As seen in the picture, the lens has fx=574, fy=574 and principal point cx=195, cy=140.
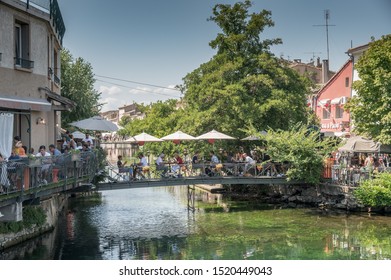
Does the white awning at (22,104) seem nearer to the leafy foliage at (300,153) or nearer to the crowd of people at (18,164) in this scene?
the crowd of people at (18,164)

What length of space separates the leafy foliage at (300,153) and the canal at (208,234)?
1572mm

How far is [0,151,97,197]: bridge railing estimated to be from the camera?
42.5ft

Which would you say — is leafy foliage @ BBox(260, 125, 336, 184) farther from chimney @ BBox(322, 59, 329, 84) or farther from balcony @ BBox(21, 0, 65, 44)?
chimney @ BBox(322, 59, 329, 84)

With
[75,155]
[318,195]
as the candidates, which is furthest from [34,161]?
[318,195]

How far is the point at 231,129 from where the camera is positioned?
28203 mm

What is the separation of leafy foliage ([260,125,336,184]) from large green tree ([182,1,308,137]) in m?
2.62

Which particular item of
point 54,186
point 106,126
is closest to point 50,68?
point 106,126

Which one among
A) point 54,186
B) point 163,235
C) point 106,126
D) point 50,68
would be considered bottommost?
point 163,235

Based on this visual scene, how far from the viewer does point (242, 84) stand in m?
28.7

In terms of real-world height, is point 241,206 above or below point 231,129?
below

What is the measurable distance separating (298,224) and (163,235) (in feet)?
17.2

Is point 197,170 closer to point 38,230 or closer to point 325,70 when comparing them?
point 38,230

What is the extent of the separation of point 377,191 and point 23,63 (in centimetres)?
1393
